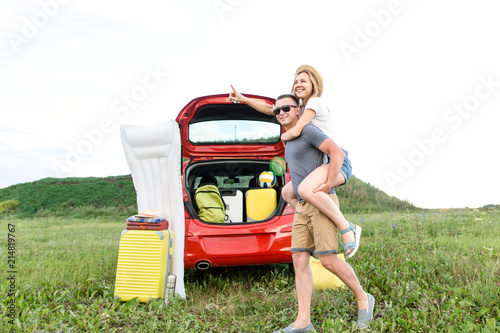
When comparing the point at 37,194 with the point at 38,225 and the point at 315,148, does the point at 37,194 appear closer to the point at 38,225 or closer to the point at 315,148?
the point at 38,225

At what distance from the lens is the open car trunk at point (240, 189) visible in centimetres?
449

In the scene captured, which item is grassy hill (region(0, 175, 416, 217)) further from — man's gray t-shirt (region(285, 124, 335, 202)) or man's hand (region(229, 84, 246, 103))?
man's gray t-shirt (region(285, 124, 335, 202))

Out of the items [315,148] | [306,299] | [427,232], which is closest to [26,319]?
[306,299]

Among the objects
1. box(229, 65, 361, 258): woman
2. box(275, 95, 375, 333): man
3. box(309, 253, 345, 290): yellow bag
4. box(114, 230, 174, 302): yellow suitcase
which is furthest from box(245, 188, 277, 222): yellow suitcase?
box(229, 65, 361, 258): woman

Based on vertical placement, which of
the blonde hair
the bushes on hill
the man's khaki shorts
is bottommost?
the man's khaki shorts

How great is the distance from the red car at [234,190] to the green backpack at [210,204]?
142mm

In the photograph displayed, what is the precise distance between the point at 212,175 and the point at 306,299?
239 cm

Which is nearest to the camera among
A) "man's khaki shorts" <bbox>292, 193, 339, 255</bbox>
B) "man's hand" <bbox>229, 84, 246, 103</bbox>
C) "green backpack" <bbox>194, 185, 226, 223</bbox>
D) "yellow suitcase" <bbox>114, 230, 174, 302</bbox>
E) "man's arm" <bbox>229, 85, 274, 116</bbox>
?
"man's khaki shorts" <bbox>292, 193, 339, 255</bbox>

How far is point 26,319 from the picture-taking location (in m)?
3.37

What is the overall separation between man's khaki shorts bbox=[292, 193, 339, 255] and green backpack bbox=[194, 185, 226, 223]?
1425 millimetres

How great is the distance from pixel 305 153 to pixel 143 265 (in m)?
2.04

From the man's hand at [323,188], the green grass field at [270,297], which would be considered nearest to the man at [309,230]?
the man's hand at [323,188]

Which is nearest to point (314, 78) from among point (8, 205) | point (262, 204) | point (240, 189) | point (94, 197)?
point (262, 204)

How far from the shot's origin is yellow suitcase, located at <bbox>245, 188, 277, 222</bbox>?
4492 millimetres
